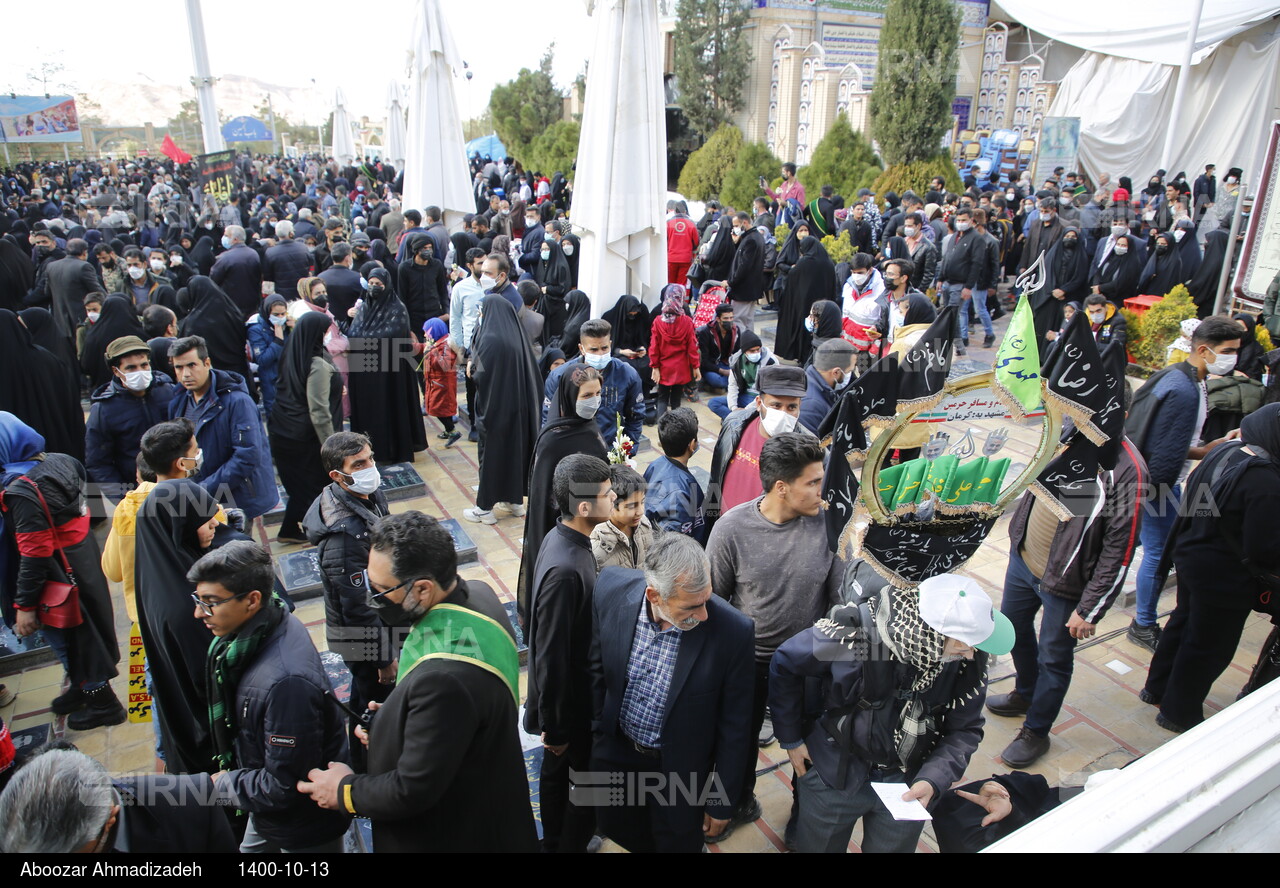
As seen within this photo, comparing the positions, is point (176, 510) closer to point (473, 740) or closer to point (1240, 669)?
point (473, 740)

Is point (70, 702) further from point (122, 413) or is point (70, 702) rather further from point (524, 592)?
point (524, 592)

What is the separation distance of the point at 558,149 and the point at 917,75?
9843 mm

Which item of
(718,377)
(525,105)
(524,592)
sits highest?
(525,105)

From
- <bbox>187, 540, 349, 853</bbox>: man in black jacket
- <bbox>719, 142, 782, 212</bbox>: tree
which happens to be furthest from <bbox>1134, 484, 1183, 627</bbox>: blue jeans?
<bbox>719, 142, 782, 212</bbox>: tree

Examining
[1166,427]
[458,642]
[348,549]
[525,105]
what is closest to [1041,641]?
[1166,427]

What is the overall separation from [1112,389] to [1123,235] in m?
8.82

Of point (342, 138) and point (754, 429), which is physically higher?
point (342, 138)

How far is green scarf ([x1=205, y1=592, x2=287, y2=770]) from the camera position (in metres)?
2.41

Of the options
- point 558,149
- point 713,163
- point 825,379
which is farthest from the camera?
point 558,149

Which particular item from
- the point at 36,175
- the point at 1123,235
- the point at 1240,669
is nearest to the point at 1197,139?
the point at 1123,235

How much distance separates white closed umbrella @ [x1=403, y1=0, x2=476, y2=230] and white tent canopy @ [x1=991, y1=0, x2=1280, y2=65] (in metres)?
18.4

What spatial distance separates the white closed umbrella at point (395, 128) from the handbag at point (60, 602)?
14722mm

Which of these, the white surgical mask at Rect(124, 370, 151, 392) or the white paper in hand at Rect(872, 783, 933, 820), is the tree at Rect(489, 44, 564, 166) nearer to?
the white surgical mask at Rect(124, 370, 151, 392)

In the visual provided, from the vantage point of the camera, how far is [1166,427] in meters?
4.47
